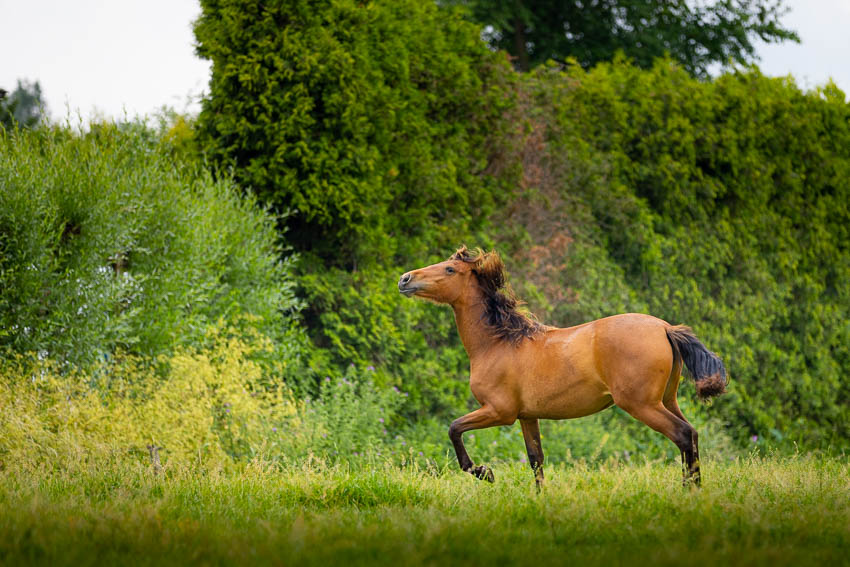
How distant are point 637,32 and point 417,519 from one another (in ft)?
54.4

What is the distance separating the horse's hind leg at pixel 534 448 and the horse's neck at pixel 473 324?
23.3 inches

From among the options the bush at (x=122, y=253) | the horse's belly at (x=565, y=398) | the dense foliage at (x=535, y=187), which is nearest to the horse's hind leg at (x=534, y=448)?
the horse's belly at (x=565, y=398)

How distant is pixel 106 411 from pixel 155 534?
3203 millimetres

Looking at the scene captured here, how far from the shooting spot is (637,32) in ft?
62.3

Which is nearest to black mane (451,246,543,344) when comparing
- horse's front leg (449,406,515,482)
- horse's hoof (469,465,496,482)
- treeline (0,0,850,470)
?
horse's front leg (449,406,515,482)

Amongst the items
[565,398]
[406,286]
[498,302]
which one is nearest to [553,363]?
[565,398]

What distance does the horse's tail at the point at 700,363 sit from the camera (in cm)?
530

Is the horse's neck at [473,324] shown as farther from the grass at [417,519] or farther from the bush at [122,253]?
the bush at [122,253]

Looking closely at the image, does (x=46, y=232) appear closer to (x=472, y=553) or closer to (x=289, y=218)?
(x=289, y=218)

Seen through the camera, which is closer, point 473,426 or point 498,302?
point 473,426

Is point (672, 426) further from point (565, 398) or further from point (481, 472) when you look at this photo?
point (481, 472)

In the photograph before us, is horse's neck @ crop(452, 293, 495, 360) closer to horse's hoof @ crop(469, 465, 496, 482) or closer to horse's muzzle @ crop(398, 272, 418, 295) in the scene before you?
horse's muzzle @ crop(398, 272, 418, 295)

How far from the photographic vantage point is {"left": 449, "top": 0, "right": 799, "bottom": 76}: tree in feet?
61.8

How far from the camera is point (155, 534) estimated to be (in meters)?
4.31
